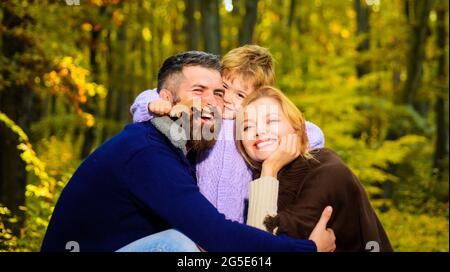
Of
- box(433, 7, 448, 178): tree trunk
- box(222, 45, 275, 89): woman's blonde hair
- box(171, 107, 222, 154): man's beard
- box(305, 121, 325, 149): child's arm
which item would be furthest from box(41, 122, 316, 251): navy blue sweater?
box(433, 7, 448, 178): tree trunk

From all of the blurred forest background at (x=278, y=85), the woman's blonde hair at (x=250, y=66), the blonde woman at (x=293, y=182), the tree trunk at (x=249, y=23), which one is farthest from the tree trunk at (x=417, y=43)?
the blonde woman at (x=293, y=182)

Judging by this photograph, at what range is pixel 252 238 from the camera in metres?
3.09

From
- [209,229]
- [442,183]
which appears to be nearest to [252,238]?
[209,229]

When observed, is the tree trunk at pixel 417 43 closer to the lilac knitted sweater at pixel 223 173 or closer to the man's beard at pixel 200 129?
the lilac knitted sweater at pixel 223 173

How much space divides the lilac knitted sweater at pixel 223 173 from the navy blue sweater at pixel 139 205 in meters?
0.45

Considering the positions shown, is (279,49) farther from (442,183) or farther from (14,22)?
(14,22)

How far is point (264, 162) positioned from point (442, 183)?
1148 centimetres

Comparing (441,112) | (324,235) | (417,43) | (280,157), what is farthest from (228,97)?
(441,112)

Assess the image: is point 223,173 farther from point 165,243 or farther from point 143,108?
point 165,243

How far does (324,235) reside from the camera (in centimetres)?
341

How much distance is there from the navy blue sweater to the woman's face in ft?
1.87

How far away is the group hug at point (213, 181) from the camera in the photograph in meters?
3.09

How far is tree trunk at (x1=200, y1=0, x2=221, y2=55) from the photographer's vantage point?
1038cm

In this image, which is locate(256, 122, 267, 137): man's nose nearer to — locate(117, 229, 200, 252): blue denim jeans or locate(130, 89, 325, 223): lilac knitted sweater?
locate(130, 89, 325, 223): lilac knitted sweater
